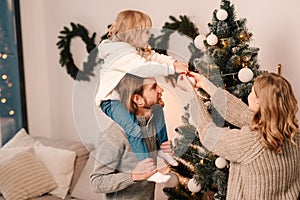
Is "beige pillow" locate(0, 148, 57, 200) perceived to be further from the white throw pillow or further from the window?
the window

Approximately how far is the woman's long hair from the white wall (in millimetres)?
1389

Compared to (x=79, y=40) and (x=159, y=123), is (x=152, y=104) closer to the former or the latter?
(x=159, y=123)

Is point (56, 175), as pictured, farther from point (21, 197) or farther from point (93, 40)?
point (93, 40)

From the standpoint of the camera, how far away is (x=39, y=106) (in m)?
3.77

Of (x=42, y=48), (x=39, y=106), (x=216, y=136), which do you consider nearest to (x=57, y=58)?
(x=42, y=48)

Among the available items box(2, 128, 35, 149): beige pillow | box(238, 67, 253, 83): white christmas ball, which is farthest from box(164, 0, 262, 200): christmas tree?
box(2, 128, 35, 149): beige pillow

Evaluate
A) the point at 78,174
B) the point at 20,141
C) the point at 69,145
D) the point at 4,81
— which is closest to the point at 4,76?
the point at 4,81

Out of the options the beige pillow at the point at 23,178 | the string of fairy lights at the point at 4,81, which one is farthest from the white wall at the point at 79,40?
the beige pillow at the point at 23,178

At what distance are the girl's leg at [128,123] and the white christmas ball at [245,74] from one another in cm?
81

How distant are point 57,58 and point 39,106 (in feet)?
1.40

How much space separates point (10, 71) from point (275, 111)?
2.48 meters

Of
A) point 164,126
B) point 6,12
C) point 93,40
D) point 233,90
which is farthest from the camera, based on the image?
point 6,12

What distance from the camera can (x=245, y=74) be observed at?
6.47 feet

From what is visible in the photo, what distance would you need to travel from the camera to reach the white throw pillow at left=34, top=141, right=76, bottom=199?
9.87 ft
